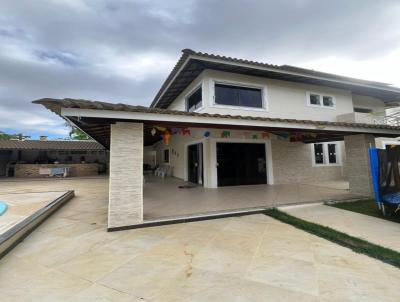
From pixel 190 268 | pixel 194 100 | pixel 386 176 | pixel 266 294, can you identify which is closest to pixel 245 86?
pixel 194 100

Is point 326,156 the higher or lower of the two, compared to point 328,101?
lower

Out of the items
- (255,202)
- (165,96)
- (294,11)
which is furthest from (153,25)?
(255,202)

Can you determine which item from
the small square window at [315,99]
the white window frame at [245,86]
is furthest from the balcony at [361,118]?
the white window frame at [245,86]

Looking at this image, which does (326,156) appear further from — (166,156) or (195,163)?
(166,156)

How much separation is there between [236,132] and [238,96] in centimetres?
182

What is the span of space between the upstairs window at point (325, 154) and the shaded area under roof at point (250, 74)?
3693 mm

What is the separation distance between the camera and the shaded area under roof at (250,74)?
837 centimetres

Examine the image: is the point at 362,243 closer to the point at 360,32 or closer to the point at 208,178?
the point at 208,178

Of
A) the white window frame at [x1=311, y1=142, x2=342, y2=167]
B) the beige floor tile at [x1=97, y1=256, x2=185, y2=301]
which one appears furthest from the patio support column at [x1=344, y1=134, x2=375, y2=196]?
the beige floor tile at [x1=97, y1=256, x2=185, y2=301]

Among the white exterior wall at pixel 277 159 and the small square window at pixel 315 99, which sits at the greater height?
the small square window at pixel 315 99

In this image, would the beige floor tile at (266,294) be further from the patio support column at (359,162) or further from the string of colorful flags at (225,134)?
the patio support column at (359,162)

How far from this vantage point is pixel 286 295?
2271 mm

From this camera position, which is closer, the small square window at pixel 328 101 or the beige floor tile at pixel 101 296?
the beige floor tile at pixel 101 296

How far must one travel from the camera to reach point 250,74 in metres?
9.95
